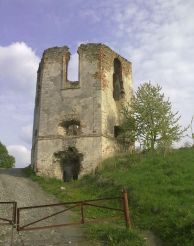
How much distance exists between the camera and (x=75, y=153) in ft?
70.8

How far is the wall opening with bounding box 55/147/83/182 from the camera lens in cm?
2161

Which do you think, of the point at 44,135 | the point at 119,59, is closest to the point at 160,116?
the point at 119,59

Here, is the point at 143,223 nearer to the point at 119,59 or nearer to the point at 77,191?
the point at 77,191

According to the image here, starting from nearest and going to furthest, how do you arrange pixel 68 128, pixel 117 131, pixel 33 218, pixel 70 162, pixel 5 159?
pixel 33 218
pixel 70 162
pixel 68 128
pixel 117 131
pixel 5 159

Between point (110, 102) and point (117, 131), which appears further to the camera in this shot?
point (117, 131)

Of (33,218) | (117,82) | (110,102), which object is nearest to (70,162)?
(110,102)

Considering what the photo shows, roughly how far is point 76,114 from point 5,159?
15055mm

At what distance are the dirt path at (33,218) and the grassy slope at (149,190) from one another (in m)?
0.63

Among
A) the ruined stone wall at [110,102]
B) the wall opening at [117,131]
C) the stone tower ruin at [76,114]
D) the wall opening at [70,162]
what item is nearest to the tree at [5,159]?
the stone tower ruin at [76,114]

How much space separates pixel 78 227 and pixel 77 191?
6025 mm

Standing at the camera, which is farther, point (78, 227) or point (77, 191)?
point (77, 191)

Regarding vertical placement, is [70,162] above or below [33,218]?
above

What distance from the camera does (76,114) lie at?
2216 centimetres

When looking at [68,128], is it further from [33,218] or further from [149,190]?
[33,218]
